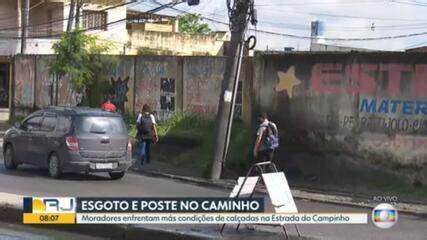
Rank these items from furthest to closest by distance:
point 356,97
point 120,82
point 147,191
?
point 120,82
point 356,97
point 147,191

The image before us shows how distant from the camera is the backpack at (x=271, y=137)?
18188 millimetres

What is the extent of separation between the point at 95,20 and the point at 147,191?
38203 mm

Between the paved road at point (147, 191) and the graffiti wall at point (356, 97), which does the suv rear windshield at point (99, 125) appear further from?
the graffiti wall at point (356, 97)

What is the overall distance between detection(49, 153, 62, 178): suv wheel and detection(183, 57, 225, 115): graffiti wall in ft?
24.7

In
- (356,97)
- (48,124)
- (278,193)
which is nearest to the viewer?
(278,193)

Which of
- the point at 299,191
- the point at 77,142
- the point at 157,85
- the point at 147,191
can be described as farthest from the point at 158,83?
Answer: the point at 147,191

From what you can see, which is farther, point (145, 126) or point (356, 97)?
point (145, 126)

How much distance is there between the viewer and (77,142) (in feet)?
54.1

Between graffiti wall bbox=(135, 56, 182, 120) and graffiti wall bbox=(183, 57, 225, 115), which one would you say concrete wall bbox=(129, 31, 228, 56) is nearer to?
graffiti wall bbox=(135, 56, 182, 120)

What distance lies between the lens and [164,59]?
25609 mm

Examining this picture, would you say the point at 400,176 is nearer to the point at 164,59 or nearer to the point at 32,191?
the point at 32,191

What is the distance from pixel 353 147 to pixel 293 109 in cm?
216

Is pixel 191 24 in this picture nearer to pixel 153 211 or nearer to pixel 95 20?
pixel 95 20

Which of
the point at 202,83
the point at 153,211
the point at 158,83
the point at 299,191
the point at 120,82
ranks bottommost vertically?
the point at 299,191
